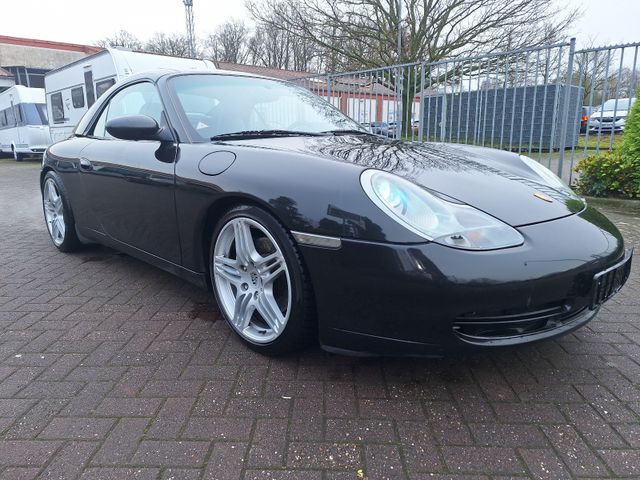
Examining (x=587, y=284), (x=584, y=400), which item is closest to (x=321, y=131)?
(x=587, y=284)

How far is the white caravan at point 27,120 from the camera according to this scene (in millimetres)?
17509

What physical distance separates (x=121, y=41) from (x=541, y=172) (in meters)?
52.6

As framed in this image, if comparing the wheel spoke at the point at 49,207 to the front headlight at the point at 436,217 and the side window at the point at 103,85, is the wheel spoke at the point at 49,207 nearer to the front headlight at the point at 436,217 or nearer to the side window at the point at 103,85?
the front headlight at the point at 436,217

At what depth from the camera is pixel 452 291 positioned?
5.45 feet

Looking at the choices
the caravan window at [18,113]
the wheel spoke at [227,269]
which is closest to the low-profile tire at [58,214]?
the wheel spoke at [227,269]

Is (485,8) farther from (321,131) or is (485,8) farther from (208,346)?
(208,346)

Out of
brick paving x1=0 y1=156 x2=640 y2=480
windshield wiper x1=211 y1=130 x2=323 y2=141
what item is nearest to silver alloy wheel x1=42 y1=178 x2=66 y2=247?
brick paving x1=0 y1=156 x2=640 y2=480

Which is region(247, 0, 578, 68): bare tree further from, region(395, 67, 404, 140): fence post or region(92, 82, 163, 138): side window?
region(92, 82, 163, 138): side window

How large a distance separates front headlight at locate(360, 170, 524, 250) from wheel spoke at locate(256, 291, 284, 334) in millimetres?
748

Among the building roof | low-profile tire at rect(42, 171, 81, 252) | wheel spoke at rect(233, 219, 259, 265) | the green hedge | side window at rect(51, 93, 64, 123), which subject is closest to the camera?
Answer: wheel spoke at rect(233, 219, 259, 265)

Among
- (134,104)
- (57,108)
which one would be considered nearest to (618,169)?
(134,104)

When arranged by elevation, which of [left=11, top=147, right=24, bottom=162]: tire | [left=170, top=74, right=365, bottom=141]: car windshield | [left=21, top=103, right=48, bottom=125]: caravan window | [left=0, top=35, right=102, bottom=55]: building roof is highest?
[left=0, top=35, right=102, bottom=55]: building roof

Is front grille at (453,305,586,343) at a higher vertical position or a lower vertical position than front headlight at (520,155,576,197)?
lower

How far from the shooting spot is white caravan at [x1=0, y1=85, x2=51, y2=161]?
1751cm
